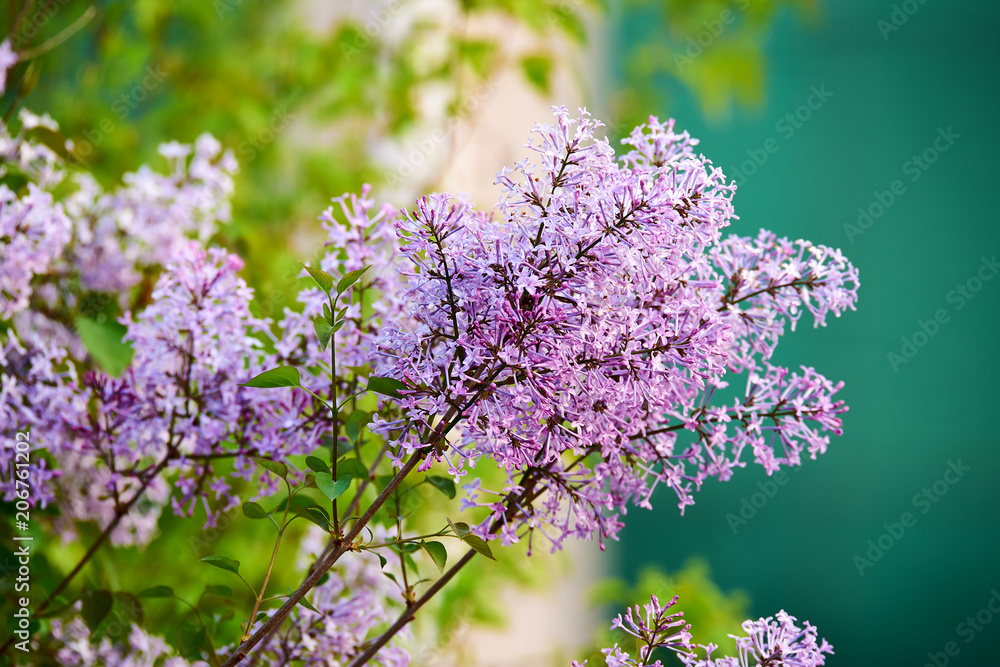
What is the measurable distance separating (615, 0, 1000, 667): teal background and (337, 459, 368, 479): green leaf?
186 centimetres

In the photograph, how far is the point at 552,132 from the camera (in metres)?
0.35

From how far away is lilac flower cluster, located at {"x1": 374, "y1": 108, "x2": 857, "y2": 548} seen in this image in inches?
13.2

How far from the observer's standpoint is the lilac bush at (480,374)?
0.34m

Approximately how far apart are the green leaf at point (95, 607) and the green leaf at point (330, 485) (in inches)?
8.5

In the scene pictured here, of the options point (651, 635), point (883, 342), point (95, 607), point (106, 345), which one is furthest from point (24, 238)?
point (883, 342)

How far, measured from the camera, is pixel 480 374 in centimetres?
35

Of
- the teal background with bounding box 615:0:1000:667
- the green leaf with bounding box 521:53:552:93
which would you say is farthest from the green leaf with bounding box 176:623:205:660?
the teal background with bounding box 615:0:1000:667

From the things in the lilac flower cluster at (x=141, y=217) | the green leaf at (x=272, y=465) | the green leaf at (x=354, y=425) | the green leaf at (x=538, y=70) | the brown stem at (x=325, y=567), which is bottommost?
the brown stem at (x=325, y=567)

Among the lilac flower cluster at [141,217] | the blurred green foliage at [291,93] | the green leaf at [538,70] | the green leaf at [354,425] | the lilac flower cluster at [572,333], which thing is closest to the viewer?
the lilac flower cluster at [572,333]

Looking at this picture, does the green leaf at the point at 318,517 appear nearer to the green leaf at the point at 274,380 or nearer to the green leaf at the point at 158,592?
the green leaf at the point at 274,380

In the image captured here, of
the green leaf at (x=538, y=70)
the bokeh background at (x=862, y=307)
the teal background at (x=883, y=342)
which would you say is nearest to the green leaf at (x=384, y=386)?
the green leaf at (x=538, y=70)

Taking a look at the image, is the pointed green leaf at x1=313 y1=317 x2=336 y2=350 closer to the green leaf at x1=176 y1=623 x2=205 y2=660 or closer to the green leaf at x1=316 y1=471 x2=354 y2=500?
the green leaf at x1=316 y1=471 x2=354 y2=500

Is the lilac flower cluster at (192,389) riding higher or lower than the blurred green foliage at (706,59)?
lower

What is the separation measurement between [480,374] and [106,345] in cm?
34
